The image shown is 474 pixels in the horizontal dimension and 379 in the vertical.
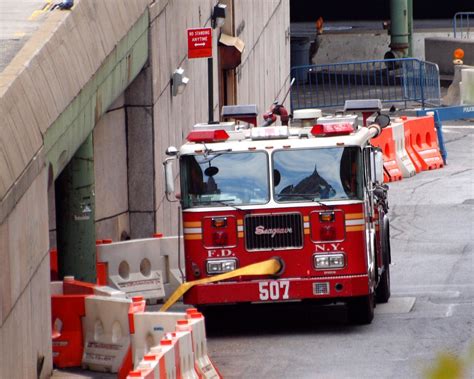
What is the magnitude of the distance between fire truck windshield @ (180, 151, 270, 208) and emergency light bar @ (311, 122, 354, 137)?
0.64 m

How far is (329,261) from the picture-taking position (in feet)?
47.5

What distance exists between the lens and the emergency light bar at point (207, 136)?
1469 cm

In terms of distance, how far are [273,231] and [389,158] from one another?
1299 centimetres

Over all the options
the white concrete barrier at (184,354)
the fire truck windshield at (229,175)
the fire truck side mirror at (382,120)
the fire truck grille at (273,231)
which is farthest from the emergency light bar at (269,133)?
the white concrete barrier at (184,354)

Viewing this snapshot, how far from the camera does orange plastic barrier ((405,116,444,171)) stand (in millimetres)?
28095

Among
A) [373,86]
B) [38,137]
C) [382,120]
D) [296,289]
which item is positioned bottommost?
[296,289]

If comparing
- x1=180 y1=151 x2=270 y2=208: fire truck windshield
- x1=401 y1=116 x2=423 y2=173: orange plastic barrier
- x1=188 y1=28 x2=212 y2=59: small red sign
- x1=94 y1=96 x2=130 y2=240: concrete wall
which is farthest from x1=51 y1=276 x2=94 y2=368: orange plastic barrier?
x1=401 y1=116 x2=423 y2=173: orange plastic barrier

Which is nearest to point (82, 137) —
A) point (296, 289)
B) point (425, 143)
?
point (296, 289)

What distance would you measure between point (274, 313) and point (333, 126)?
2773 mm

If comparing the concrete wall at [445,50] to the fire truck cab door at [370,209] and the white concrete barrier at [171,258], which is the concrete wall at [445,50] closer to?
the white concrete barrier at [171,258]

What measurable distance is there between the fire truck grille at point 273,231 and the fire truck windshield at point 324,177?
0.22 m

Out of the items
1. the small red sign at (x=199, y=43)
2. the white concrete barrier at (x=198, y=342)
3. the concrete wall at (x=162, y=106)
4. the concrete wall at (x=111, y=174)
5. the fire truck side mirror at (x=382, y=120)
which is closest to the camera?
the white concrete barrier at (x=198, y=342)

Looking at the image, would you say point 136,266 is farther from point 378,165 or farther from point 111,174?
point 378,165

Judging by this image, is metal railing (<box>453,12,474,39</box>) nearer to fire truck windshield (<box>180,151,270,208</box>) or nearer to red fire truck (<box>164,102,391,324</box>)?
red fire truck (<box>164,102,391,324</box>)
